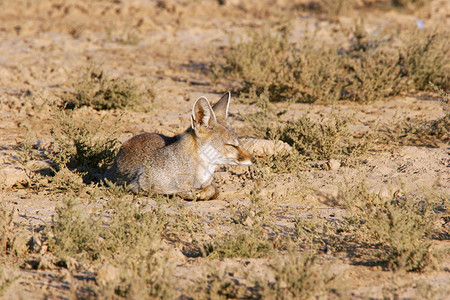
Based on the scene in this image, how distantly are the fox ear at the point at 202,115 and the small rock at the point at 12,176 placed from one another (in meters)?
2.10

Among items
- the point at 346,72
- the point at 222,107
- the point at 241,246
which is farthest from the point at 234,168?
the point at 346,72

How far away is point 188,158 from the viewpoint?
18.4 ft

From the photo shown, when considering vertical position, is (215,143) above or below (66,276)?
above

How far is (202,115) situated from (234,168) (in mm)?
1120

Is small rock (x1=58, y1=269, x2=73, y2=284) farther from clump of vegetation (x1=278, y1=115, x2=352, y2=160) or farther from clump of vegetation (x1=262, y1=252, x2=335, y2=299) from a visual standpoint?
clump of vegetation (x1=278, y1=115, x2=352, y2=160)

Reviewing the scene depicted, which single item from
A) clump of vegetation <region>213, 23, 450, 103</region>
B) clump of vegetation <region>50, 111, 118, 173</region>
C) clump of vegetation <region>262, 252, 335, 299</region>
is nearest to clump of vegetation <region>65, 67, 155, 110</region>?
clump of vegetation <region>50, 111, 118, 173</region>

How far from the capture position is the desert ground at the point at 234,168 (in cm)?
386

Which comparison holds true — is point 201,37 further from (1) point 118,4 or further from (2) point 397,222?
(2) point 397,222

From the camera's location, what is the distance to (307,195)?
5.65 metres

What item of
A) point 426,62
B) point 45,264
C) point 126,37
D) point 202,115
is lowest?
point 45,264

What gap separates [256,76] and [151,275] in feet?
17.4

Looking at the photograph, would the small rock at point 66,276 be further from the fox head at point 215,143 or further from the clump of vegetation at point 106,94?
the clump of vegetation at point 106,94

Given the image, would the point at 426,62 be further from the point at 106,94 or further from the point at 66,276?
the point at 66,276

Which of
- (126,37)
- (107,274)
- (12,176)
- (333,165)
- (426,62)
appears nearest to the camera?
(107,274)
